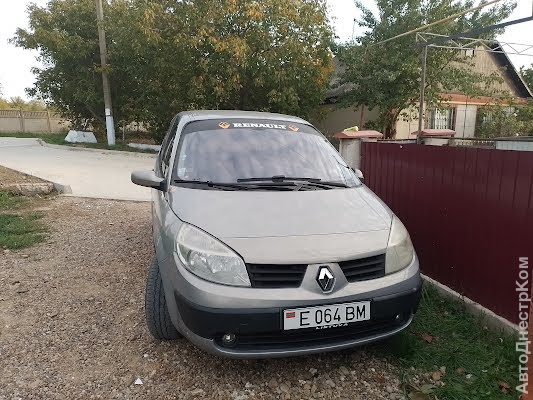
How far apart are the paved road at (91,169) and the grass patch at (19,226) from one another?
1153 mm

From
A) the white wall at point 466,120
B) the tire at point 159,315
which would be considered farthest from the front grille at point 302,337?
the white wall at point 466,120

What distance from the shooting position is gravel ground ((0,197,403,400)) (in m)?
2.36

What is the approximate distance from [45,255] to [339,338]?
12.0 feet

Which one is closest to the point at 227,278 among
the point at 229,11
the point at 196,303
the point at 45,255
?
the point at 196,303

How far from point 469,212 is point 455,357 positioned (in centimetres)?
114

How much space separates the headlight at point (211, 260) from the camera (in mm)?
2158

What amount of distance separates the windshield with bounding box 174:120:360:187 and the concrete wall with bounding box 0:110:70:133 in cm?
2823

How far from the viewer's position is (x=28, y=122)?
2836 cm

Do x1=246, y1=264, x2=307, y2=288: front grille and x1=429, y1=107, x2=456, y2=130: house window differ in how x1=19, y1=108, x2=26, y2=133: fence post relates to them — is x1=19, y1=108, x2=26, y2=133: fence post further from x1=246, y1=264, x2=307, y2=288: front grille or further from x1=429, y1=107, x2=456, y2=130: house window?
x1=246, y1=264, x2=307, y2=288: front grille

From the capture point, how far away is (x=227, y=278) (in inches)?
85.1

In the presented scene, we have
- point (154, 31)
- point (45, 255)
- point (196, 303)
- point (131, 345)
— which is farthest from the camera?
point (154, 31)

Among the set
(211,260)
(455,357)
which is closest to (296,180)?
(211,260)

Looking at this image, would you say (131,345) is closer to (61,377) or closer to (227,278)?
(61,377)

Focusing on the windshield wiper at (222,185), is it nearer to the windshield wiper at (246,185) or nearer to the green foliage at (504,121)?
the windshield wiper at (246,185)
